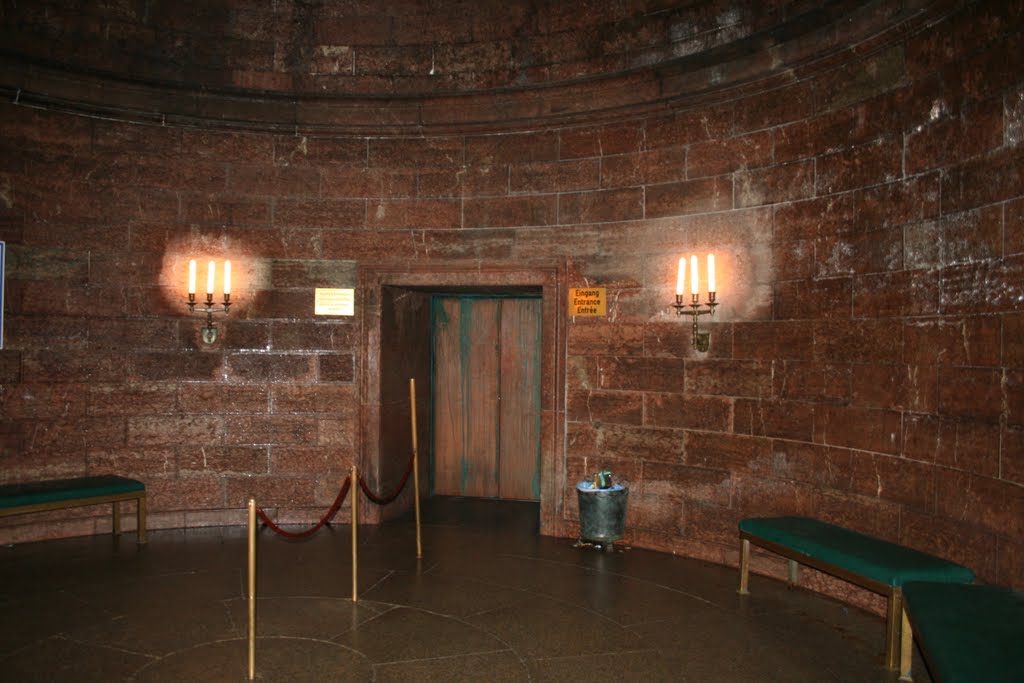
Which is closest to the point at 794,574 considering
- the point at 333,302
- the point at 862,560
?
the point at 862,560

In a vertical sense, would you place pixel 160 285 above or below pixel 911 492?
above

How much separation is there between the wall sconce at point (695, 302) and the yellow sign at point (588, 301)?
0.63 m

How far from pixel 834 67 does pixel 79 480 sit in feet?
21.0

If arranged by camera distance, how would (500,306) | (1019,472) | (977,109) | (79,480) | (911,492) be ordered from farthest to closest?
(500,306), (79,480), (911,492), (977,109), (1019,472)

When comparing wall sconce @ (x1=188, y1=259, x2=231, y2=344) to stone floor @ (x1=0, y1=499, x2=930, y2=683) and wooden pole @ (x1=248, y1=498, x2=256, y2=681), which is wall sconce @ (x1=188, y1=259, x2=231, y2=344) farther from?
wooden pole @ (x1=248, y1=498, x2=256, y2=681)

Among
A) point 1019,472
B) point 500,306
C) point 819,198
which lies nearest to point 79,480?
point 500,306

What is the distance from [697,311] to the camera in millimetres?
5723

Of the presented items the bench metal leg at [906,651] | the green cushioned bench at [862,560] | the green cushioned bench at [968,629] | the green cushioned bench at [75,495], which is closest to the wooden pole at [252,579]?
the green cushioned bench at [968,629]

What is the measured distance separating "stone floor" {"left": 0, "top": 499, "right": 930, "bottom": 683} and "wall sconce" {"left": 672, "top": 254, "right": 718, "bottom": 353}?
5.48 feet

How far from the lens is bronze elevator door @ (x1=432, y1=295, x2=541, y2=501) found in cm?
779

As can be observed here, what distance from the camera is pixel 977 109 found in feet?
13.4

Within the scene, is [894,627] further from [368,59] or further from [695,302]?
[368,59]

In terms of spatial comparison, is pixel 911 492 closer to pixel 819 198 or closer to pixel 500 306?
pixel 819 198

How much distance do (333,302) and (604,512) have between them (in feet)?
9.71
